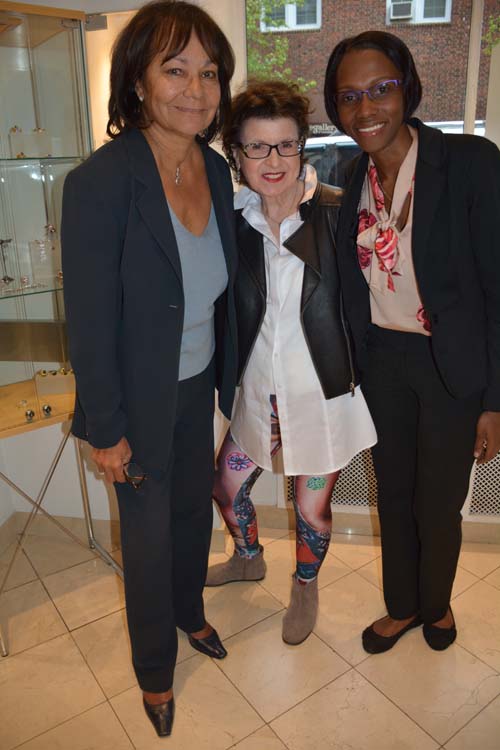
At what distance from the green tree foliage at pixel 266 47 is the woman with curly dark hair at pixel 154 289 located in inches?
40.0

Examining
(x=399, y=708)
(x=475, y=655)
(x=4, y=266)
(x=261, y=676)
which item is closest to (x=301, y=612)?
(x=261, y=676)

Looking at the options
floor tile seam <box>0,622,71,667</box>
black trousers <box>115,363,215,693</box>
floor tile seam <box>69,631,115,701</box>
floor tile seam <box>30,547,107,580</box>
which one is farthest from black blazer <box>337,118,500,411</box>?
floor tile seam <box>30,547,107,580</box>

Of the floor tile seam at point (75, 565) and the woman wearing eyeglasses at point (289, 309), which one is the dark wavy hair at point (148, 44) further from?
the floor tile seam at point (75, 565)

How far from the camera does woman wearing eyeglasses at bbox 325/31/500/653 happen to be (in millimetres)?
1503

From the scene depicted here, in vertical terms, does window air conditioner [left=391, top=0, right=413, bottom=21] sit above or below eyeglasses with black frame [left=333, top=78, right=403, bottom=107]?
above

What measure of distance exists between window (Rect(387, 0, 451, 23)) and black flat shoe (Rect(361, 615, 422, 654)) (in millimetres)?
2247

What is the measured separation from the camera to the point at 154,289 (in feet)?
4.71

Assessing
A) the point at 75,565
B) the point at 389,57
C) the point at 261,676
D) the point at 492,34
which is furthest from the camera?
the point at 75,565

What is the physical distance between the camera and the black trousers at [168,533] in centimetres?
164

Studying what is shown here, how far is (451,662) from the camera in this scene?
2018mm

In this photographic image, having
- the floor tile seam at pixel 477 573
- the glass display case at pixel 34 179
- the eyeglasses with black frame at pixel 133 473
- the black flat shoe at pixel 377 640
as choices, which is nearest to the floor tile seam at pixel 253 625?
the black flat shoe at pixel 377 640

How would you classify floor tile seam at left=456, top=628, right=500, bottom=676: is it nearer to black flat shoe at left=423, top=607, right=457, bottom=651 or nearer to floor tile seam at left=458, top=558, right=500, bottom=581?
Answer: black flat shoe at left=423, top=607, right=457, bottom=651

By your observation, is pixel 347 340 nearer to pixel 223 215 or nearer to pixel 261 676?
pixel 223 215

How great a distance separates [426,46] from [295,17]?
1.78 ft
